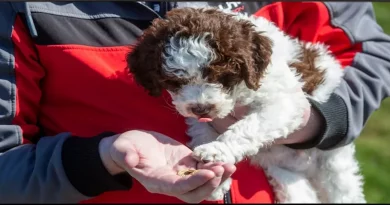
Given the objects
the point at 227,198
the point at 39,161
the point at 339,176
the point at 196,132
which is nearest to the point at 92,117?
the point at 39,161

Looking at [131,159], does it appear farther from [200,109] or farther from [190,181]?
[200,109]

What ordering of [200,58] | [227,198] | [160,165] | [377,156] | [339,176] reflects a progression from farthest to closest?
[377,156], [339,176], [227,198], [200,58], [160,165]

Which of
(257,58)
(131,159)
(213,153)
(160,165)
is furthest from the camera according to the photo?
(257,58)

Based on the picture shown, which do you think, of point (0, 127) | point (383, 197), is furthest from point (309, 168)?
point (383, 197)

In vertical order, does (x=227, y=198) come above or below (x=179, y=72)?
below

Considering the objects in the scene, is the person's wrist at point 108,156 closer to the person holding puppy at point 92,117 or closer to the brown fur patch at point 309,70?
the person holding puppy at point 92,117

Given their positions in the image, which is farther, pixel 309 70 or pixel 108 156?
pixel 309 70

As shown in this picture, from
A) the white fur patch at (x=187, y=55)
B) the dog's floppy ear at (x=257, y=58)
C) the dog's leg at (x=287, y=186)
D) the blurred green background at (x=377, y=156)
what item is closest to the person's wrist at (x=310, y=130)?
the dog's leg at (x=287, y=186)

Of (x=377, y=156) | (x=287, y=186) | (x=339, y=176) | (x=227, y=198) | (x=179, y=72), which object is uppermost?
(x=179, y=72)
